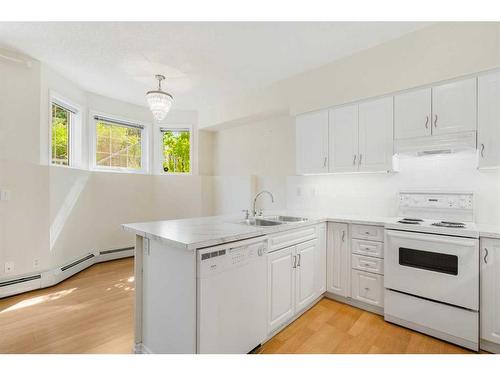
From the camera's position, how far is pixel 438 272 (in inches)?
78.7

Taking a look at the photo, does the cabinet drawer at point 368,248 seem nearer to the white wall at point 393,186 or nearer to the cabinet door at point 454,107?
the white wall at point 393,186

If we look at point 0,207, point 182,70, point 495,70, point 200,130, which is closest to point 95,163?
point 0,207

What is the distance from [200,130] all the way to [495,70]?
13.0ft

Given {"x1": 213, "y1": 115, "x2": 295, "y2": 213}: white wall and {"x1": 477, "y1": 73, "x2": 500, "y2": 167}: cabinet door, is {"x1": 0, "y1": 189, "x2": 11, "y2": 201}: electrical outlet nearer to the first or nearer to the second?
{"x1": 213, "y1": 115, "x2": 295, "y2": 213}: white wall

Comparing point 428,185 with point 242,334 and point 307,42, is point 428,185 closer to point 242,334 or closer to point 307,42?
point 307,42

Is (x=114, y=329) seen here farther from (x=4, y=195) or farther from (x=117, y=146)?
(x=117, y=146)

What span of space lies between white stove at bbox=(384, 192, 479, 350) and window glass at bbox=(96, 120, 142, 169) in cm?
412

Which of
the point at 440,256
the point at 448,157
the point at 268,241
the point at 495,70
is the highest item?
the point at 495,70

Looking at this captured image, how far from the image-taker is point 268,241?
1.90 m

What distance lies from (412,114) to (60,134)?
4352 millimetres

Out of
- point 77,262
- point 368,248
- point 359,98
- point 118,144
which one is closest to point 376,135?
point 359,98

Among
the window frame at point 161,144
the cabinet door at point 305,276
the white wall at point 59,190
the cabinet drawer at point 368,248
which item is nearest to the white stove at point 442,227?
the cabinet drawer at point 368,248

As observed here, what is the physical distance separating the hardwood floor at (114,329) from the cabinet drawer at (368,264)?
1.40 feet

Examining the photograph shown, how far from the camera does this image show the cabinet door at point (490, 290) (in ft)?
5.85
